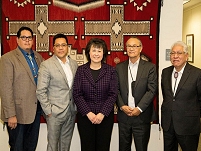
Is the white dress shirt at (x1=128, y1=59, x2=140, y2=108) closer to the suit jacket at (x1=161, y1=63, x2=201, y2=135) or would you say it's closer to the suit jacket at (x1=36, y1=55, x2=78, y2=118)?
the suit jacket at (x1=161, y1=63, x2=201, y2=135)

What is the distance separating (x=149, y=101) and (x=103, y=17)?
1.30 meters

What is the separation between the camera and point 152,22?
3.18m

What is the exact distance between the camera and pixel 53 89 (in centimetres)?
254

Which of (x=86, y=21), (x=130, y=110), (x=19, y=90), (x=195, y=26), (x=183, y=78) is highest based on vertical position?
(x=195, y=26)

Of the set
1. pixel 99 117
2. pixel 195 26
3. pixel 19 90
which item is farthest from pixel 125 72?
pixel 195 26

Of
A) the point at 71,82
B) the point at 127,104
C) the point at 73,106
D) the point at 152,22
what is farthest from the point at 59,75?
the point at 152,22

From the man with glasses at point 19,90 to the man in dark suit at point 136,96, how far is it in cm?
92

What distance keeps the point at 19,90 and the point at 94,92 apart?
0.77 meters

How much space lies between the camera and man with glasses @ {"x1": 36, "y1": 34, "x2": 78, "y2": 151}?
8.18ft

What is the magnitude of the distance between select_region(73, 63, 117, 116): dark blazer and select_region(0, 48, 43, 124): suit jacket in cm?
48

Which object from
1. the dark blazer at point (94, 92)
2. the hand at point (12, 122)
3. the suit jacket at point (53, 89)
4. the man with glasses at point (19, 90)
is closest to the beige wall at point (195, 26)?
the dark blazer at point (94, 92)

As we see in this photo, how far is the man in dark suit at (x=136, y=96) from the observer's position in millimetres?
2578

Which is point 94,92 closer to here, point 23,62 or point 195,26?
point 23,62

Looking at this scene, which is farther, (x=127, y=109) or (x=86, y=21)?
(x=86, y=21)
